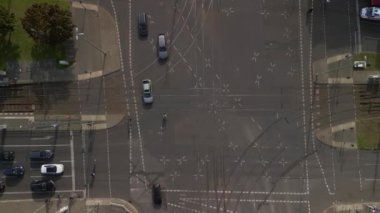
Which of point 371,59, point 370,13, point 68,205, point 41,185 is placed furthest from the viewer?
point 371,59

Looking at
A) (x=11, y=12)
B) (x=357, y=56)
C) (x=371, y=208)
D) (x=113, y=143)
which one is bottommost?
(x=371, y=208)

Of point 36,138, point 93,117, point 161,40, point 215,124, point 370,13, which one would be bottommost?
point 36,138

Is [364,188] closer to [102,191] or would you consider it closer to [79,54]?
[102,191]

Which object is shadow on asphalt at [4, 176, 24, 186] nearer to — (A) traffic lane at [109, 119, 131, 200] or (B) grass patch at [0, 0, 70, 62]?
(A) traffic lane at [109, 119, 131, 200]

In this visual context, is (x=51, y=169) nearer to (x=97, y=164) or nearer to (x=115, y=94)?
(x=97, y=164)

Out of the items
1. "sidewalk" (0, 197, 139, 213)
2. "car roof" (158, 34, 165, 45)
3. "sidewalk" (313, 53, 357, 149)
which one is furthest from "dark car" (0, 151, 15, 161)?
"sidewalk" (313, 53, 357, 149)

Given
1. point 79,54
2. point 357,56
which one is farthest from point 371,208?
point 79,54

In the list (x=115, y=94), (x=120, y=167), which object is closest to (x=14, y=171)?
(x=120, y=167)
